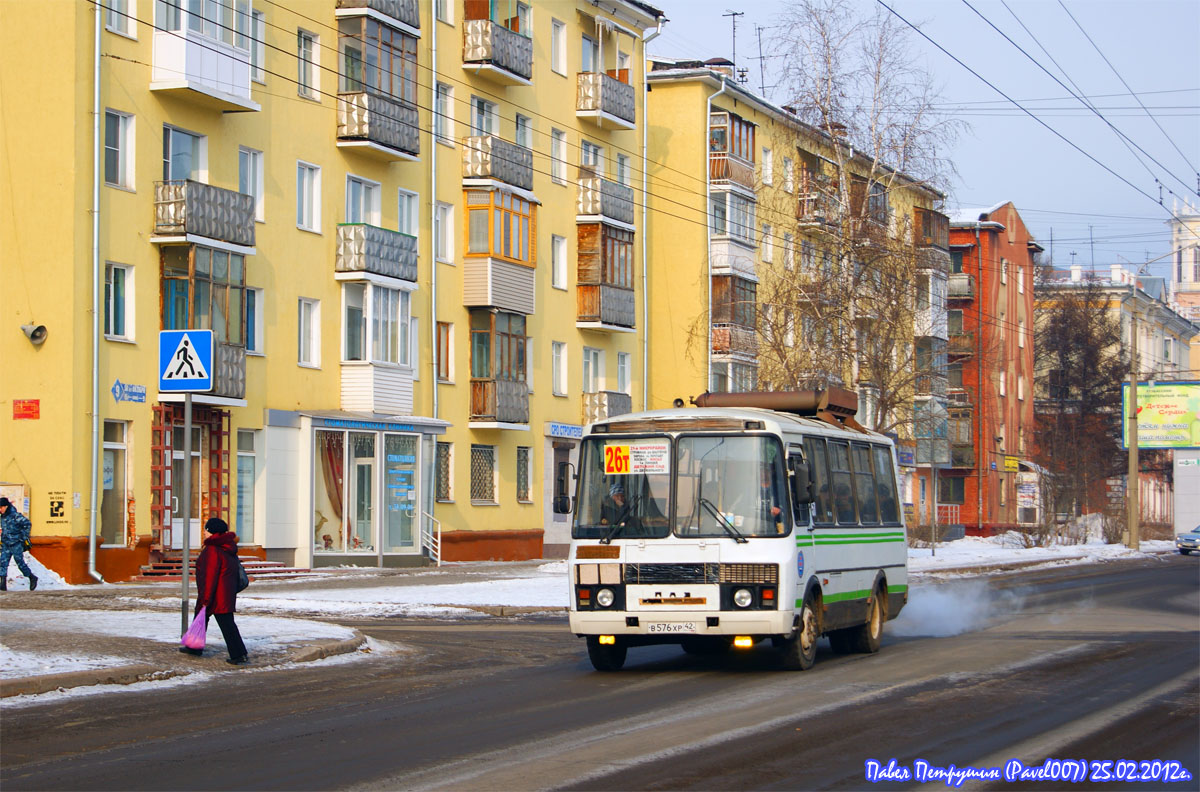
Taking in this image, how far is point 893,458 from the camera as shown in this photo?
2023 cm

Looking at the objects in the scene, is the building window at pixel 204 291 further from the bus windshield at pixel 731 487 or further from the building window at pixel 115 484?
the bus windshield at pixel 731 487

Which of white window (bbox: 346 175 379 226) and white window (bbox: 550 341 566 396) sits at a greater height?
white window (bbox: 346 175 379 226)

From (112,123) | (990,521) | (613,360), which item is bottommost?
(990,521)

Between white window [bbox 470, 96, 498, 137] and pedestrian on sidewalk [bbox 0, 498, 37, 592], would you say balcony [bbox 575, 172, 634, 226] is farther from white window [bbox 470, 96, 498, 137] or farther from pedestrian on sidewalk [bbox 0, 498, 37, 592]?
pedestrian on sidewalk [bbox 0, 498, 37, 592]

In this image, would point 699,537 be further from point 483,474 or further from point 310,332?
point 483,474

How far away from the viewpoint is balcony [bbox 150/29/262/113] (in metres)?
32.2

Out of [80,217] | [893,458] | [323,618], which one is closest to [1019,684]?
[893,458]

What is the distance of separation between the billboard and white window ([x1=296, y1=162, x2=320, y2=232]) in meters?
45.4

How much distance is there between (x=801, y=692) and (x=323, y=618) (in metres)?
10.3

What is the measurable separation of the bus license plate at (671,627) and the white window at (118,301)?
19.3 m

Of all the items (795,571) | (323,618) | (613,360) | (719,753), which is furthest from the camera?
(613,360)

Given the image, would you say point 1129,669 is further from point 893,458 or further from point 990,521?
point 990,521

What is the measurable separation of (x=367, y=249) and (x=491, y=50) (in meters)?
7.71

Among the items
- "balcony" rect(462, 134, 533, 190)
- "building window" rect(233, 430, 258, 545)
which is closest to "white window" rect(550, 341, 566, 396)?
"balcony" rect(462, 134, 533, 190)
